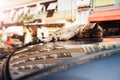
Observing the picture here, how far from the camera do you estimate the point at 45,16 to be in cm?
672

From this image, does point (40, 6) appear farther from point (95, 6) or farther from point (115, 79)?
point (115, 79)

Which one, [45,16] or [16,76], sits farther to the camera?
[45,16]

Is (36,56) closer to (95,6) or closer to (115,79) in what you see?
(115,79)

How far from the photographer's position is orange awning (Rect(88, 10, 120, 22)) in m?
5.25

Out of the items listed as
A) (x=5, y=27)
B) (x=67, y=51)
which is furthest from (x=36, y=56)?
(x=5, y=27)

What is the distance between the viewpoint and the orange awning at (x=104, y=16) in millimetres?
5248

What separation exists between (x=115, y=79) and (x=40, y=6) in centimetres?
636

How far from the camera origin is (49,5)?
21.5ft

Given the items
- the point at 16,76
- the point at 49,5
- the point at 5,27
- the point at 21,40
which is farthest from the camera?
the point at 5,27

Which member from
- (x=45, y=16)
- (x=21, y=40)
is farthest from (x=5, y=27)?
(x=45, y=16)

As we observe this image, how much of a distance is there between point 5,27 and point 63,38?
23.6 feet

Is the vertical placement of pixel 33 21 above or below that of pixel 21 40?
above

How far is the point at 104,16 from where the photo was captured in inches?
220

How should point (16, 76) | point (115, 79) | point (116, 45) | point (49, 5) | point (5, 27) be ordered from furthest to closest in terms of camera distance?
point (5, 27)
point (49, 5)
point (116, 45)
point (115, 79)
point (16, 76)
